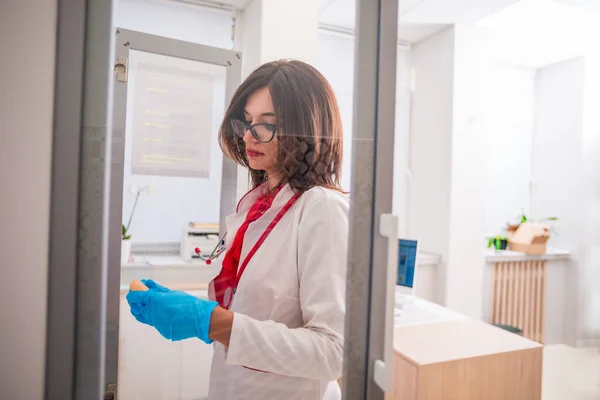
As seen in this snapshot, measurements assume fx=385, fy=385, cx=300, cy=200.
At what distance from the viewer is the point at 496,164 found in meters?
3.73

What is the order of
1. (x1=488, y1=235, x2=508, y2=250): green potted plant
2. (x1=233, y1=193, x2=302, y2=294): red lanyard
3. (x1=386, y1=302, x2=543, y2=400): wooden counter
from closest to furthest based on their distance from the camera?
(x1=233, y1=193, x2=302, y2=294): red lanyard → (x1=386, y1=302, x2=543, y2=400): wooden counter → (x1=488, y1=235, x2=508, y2=250): green potted plant

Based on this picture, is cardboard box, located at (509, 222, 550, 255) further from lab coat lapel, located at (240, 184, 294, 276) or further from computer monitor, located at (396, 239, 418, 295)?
lab coat lapel, located at (240, 184, 294, 276)

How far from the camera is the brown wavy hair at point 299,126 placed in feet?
2.53

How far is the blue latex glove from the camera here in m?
0.77

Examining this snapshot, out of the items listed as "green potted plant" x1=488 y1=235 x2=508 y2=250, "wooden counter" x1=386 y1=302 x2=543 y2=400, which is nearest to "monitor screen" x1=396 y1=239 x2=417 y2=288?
"wooden counter" x1=386 y1=302 x2=543 y2=400

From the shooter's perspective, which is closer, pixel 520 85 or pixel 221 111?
pixel 221 111

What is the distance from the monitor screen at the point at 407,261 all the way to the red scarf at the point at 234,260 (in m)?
1.42

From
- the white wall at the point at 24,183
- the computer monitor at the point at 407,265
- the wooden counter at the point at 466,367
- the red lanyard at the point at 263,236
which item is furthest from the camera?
the computer monitor at the point at 407,265

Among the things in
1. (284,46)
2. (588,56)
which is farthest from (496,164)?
(284,46)

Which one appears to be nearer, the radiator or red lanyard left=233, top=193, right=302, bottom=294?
red lanyard left=233, top=193, right=302, bottom=294

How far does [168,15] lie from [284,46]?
0.29 meters

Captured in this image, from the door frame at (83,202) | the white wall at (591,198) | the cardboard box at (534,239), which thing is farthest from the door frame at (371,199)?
the white wall at (591,198)

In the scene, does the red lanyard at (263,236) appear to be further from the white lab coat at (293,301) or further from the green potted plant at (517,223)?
the green potted plant at (517,223)

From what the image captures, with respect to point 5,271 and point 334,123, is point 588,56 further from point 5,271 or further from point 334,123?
point 5,271
